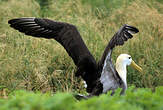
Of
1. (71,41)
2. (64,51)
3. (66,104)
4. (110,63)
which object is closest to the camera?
(66,104)

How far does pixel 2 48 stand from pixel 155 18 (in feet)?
10.2

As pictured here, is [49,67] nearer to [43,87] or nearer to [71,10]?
[43,87]

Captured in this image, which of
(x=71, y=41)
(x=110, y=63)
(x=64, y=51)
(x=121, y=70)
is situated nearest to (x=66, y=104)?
(x=110, y=63)

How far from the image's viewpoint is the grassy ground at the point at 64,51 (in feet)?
23.6

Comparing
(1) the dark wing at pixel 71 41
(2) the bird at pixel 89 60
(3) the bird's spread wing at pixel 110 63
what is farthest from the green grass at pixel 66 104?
(1) the dark wing at pixel 71 41

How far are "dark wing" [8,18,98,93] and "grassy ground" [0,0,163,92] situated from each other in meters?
0.68

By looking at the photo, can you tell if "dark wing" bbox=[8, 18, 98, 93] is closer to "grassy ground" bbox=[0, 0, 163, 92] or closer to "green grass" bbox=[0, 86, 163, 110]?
"grassy ground" bbox=[0, 0, 163, 92]

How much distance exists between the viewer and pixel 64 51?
308 inches

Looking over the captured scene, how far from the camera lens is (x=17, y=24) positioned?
673 centimetres

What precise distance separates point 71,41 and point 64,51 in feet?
4.89

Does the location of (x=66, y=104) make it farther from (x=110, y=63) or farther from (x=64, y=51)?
(x=64, y=51)

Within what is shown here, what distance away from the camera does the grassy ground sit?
23.6 feet

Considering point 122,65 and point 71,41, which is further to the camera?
point 122,65

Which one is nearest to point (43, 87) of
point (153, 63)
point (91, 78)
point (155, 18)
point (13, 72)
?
point (13, 72)
